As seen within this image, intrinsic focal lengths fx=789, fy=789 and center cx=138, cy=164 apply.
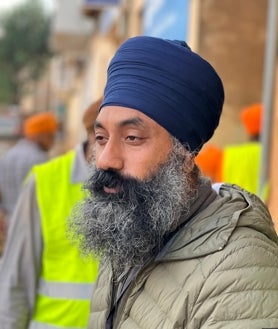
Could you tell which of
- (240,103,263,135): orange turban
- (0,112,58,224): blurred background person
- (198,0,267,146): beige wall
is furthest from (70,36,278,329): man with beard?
(198,0,267,146): beige wall

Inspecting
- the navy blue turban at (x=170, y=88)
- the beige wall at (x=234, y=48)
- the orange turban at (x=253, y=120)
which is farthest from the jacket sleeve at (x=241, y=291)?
the beige wall at (x=234, y=48)

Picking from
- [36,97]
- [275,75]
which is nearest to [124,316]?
[275,75]

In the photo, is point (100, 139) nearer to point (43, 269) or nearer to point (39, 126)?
point (43, 269)

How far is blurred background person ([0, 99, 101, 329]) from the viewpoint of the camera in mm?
3336

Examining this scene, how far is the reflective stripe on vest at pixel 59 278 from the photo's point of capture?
3.38 meters

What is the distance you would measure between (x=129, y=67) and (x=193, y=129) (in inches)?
9.3

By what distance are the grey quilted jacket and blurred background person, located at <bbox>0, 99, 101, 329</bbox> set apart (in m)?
1.24

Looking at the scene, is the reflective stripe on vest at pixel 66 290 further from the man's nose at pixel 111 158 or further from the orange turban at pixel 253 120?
the orange turban at pixel 253 120

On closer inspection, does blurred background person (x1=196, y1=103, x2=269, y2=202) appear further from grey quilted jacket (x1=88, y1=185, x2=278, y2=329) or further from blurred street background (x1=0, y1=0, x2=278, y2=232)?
grey quilted jacket (x1=88, y1=185, x2=278, y2=329)

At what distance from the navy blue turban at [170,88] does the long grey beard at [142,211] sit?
0.24ft

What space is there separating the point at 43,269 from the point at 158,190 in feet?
4.89

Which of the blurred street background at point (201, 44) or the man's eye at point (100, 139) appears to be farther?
the blurred street background at point (201, 44)

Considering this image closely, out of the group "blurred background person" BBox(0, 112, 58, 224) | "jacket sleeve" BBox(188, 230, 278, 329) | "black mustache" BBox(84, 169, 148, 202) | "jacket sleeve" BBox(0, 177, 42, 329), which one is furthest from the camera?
"blurred background person" BBox(0, 112, 58, 224)

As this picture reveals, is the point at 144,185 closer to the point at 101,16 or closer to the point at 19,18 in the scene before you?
the point at 101,16
